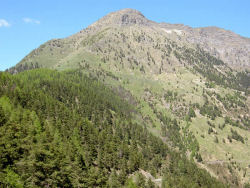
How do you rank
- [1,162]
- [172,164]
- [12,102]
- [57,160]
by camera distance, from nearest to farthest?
[1,162]
[57,160]
[12,102]
[172,164]

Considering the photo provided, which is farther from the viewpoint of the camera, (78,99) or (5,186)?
(78,99)

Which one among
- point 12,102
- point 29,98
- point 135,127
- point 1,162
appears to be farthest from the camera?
point 135,127

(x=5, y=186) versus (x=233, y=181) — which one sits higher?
(x=5, y=186)

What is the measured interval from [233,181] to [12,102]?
631ft

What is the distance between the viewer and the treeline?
45531 mm

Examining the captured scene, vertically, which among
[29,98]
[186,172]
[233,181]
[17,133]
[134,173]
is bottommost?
[233,181]

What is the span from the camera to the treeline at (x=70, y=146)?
45.5 metres

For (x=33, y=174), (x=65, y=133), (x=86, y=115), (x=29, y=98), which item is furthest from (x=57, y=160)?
(x=86, y=115)

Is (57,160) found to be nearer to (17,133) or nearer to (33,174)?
(33,174)

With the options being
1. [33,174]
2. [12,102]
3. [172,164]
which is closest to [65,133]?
[12,102]

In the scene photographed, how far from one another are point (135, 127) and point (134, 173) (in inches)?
2926

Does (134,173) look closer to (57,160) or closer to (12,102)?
(57,160)

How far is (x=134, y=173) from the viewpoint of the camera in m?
102

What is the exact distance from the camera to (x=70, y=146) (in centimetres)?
7669
